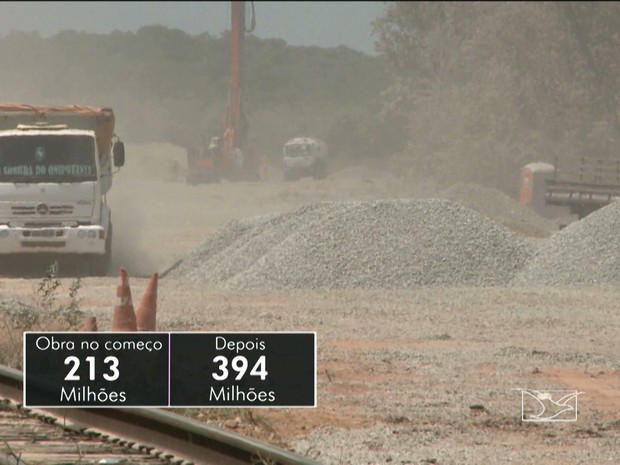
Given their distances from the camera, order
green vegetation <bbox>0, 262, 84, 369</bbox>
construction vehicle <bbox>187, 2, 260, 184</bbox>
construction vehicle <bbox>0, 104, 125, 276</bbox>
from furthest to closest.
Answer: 1. construction vehicle <bbox>187, 2, 260, 184</bbox>
2. construction vehicle <bbox>0, 104, 125, 276</bbox>
3. green vegetation <bbox>0, 262, 84, 369</bbox>

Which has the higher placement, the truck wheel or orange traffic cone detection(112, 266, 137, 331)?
orange traffic cone detection(112, 266, 137, 331)

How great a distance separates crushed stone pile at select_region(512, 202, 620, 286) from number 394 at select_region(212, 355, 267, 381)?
1065 centimetres

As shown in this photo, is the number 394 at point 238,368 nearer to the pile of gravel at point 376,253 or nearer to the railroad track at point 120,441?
the railroad track at point 120,441

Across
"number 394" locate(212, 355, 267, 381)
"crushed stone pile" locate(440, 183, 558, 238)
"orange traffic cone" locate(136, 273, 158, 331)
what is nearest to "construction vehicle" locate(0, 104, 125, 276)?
"orange traffic cone" locate(136, 273, 158, 331)

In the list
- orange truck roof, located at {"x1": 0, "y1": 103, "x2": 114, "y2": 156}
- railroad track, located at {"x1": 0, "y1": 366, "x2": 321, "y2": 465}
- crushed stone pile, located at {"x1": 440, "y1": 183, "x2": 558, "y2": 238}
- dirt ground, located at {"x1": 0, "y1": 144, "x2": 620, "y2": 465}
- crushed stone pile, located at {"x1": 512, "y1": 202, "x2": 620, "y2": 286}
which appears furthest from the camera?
crushed stone pile, located at {"x1": 440, "y1": 183, "x2": 558, "y2": 238}

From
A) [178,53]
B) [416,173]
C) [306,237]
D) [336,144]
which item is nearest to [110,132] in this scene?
[306,237]

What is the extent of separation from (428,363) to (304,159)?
5625cm

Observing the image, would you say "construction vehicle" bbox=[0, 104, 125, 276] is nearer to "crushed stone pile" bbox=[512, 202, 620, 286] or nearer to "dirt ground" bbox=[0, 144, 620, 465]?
"dirt ground" bbox=[0, 144, 620, 465]

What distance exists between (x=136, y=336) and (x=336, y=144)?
277ft

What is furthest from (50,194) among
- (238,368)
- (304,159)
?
(304,159)

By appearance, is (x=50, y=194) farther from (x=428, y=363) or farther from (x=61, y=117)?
(x=428, y=363)

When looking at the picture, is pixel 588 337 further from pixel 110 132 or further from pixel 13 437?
pixel 110 132

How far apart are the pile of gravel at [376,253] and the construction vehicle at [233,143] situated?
3484 cm

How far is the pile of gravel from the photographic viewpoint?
76.0ft
